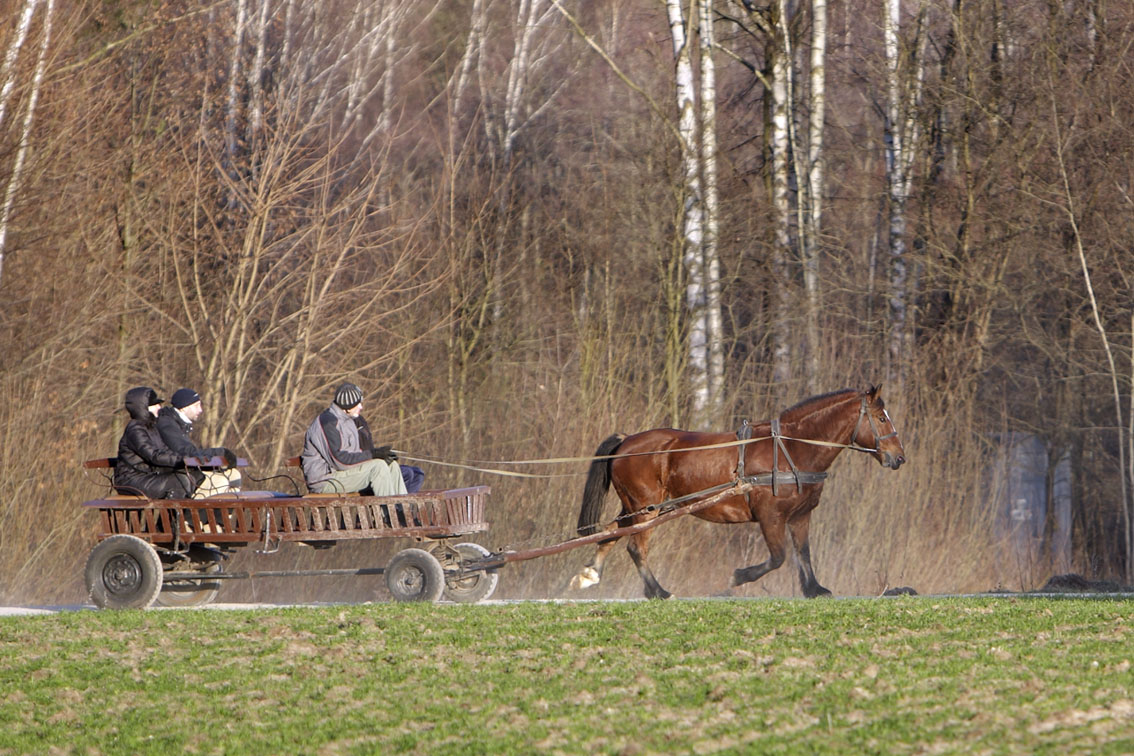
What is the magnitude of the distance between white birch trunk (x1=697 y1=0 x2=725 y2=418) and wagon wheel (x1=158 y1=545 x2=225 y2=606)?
7.52 metres

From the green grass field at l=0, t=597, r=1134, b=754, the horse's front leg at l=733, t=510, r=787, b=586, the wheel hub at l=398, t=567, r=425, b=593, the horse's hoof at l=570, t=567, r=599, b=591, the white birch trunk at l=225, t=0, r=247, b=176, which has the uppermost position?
the white birch trunk at l=225, t=0, r=247, b=176

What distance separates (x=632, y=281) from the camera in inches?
888

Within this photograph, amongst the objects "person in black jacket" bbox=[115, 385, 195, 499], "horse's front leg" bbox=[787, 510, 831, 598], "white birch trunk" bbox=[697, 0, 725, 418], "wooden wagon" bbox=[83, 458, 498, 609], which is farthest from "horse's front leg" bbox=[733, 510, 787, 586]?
"white birch trunk" bbox=[697, 0, 725, 418]

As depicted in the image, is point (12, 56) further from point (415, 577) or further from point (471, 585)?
point (415, 577)

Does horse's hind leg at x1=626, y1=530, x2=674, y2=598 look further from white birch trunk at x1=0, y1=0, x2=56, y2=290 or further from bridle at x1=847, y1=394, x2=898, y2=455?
white birch trunk at x1=0, y1=0, x2=56, y2=290

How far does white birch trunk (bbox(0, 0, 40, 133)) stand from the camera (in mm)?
15969

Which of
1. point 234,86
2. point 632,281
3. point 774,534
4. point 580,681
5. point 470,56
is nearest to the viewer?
point 580,681

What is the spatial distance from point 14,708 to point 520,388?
12.4 m

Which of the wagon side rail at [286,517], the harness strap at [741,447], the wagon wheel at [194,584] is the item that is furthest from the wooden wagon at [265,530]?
the harness strap at [741,447]

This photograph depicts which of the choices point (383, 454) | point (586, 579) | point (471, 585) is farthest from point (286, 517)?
point (586, 579)

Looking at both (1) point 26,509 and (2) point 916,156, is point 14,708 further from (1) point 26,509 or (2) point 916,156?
(2) point 916,156

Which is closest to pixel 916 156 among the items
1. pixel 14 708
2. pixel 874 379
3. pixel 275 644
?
pixel 874 379

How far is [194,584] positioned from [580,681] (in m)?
5.41

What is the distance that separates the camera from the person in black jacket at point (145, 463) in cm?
1121
